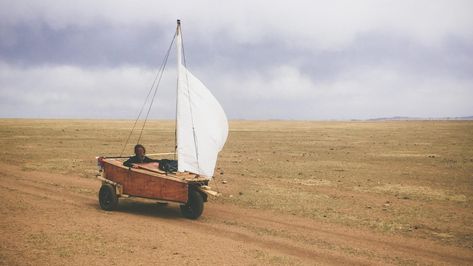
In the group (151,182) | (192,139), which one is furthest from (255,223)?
(151,182)

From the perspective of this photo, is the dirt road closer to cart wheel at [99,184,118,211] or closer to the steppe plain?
the steppe plain

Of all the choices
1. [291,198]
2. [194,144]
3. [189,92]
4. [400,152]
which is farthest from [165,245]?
[400,152]

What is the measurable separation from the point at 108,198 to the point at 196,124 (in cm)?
362

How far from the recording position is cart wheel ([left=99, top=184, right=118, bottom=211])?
41.1ft

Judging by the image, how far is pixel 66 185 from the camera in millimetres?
16562

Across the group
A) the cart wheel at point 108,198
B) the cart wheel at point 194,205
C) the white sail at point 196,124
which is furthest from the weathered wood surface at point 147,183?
the white sail at point 196,124

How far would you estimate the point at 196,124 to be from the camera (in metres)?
11.9

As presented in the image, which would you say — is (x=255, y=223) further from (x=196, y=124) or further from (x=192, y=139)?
(x=196, y=124)

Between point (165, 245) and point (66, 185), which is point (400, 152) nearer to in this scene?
point (66, 185)

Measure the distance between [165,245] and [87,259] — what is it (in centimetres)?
172

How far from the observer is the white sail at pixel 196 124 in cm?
1191

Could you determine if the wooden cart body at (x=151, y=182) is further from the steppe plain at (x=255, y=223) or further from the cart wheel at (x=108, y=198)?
the steppe plain at (x=255, y=223)

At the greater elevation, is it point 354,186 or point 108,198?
point 108,198

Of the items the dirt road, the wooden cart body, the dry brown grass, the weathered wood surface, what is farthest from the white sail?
the dry brown grass
